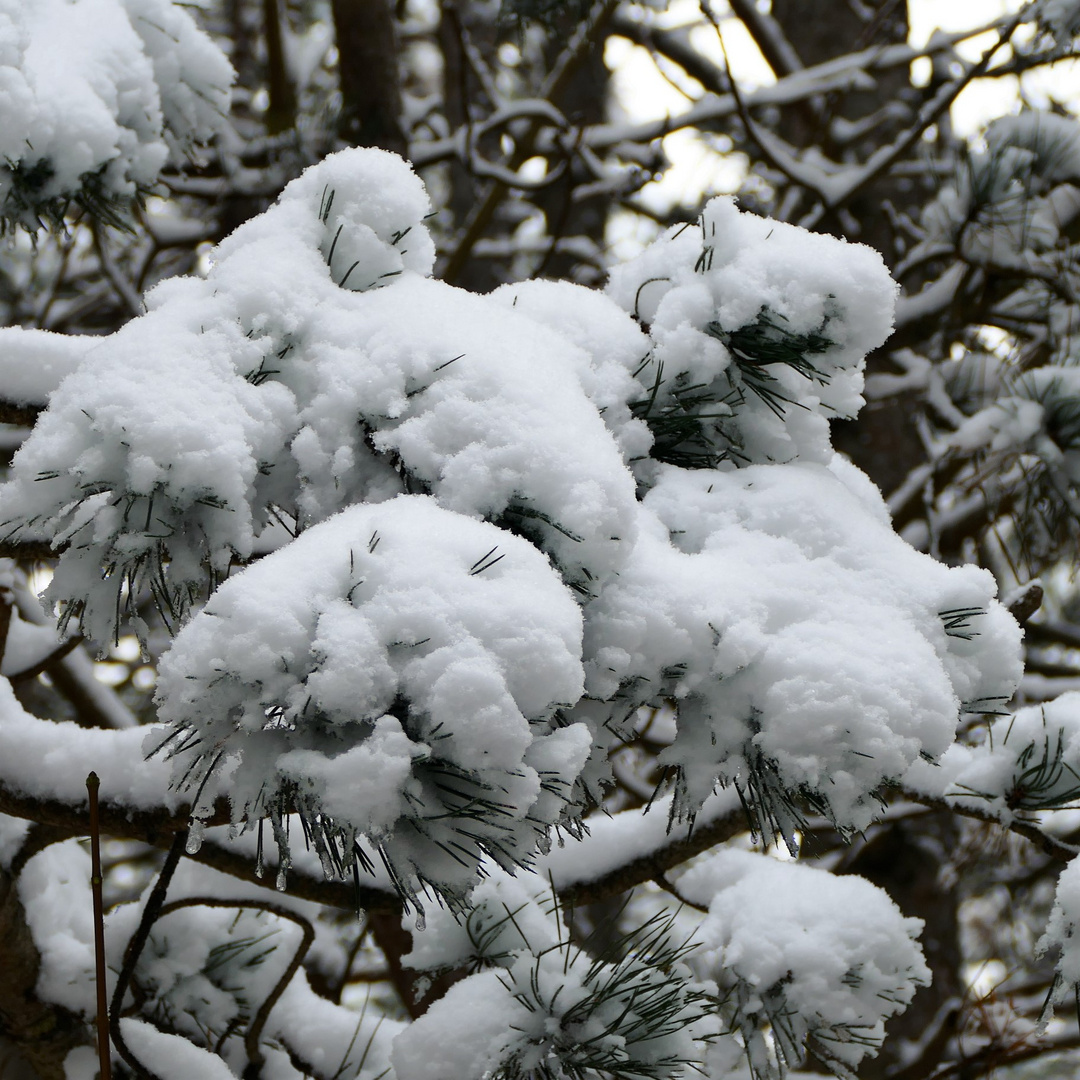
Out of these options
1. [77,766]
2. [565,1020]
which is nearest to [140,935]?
[77,766]

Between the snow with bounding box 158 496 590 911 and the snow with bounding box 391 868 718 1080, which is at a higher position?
the snow with bounding box 158 496 590 911

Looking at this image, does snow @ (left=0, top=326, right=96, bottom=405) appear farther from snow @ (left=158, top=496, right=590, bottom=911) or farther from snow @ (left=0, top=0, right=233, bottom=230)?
snow @ (left=158, top=496, right=590, bottom=911)

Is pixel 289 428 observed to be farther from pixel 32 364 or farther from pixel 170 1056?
pixel 170 1056

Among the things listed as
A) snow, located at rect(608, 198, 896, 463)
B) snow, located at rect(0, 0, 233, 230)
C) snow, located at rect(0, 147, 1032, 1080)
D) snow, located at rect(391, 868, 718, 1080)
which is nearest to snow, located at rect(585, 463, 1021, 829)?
snow, located at rect(0, 147, 1032, 1080)

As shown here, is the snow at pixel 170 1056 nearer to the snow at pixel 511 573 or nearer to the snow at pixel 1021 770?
the snow at pixel 511 573

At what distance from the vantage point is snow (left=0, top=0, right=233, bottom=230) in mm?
1492

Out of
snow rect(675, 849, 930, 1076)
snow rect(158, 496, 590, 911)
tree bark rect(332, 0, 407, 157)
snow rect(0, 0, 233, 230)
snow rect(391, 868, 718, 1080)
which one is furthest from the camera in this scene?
tree bark rect(332, 0, 407, 157)

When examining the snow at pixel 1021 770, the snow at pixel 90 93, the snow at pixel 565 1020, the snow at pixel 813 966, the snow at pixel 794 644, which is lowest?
the snow at pixel 813 966

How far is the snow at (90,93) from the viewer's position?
1.49 m

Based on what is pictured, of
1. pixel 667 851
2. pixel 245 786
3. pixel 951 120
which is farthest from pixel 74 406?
pixel 951 120

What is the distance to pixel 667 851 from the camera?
163 cm

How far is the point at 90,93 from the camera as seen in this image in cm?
155

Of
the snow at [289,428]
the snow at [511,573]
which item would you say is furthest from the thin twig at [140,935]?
the snow at [289,428]

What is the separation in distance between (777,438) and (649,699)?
1.29 ft
